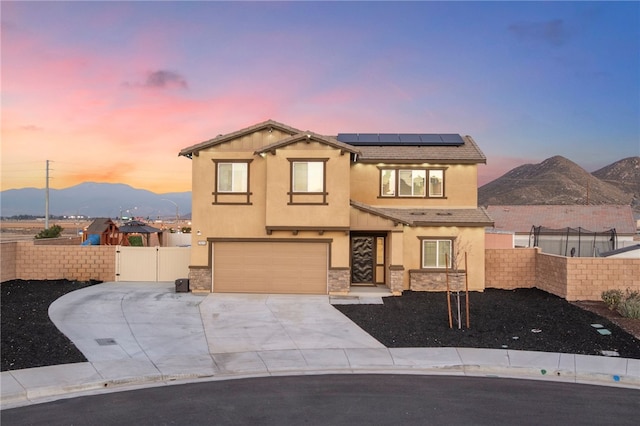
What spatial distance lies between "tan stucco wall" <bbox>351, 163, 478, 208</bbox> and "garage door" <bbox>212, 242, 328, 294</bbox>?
4288mm

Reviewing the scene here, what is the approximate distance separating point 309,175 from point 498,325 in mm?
9809

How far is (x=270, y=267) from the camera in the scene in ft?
71.2

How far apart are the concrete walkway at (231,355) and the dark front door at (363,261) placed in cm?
588

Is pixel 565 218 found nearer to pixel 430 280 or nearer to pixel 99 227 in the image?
pixel 430 280

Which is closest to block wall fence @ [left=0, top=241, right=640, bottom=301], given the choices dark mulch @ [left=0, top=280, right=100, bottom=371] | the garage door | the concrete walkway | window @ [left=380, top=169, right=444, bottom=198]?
dark mulch @ [left=0, top=280, right=100, bottom=371]

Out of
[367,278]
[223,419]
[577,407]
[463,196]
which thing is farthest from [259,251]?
[577,407]

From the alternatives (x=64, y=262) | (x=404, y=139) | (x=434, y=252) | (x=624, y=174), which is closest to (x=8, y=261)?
(x=64, y=262)

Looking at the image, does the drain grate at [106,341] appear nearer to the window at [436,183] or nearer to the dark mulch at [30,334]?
the dark mulch at [30,334]

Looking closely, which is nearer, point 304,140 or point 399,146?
point 304,140

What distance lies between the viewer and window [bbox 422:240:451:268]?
2294 cm

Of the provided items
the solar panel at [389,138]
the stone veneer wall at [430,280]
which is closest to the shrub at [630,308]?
the stone veneer wall at [430,280]

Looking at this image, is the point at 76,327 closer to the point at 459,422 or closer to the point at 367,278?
the point at 459,422

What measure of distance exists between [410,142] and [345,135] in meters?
3.91

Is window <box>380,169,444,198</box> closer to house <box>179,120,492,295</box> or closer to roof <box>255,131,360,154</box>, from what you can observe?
house <box>179,120,492,295</box>
